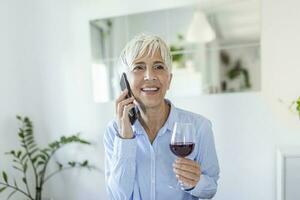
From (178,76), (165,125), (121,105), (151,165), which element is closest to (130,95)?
(121,105)

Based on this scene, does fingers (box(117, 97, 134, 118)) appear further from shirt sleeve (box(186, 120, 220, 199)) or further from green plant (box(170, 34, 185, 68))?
green plant (box(170, 34, 185, 68))

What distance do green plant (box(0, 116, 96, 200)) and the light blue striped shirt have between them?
3.05ft

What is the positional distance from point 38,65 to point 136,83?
4.21 feet

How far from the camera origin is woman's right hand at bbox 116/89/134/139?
42.9 inches

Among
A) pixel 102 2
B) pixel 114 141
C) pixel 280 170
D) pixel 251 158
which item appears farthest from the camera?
pixel 102 2

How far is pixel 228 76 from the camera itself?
168 centimetres

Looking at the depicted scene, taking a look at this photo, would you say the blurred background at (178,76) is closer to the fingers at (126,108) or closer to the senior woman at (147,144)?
the senior woman at (147,144)

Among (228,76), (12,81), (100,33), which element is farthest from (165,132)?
(12,81)

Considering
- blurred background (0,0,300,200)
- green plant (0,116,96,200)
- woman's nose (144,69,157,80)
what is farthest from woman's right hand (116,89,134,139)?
green plant (0,116,96,200)

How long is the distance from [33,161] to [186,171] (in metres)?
1.47

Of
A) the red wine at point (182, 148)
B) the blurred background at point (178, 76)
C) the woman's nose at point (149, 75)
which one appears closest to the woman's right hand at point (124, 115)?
the woman's nose at point (149, 75)

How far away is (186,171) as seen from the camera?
3.11ft

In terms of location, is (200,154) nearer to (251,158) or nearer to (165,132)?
(165,132)

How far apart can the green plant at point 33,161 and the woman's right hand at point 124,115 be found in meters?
0.96
